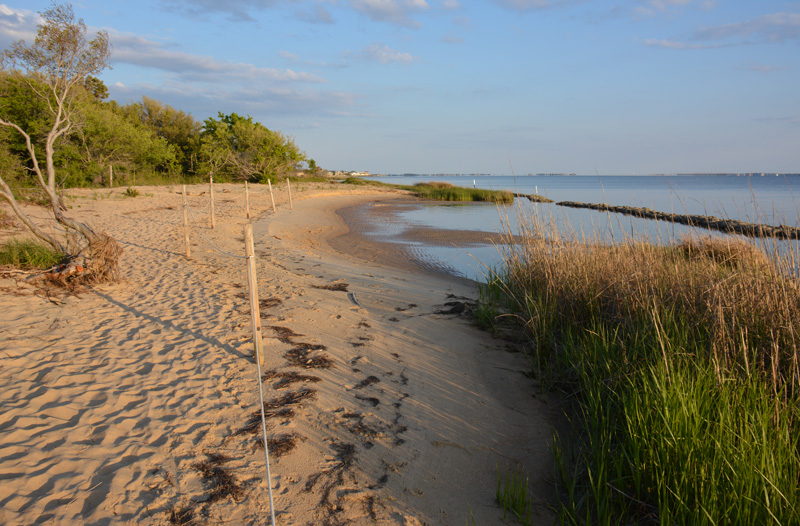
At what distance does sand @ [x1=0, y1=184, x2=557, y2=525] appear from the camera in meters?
3.17

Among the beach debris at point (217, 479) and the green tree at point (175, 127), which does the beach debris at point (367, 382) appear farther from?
the green tree at point (175, 127)

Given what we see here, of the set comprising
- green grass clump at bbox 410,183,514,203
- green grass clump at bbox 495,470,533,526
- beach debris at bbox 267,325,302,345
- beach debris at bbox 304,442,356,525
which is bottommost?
green grass clump at bbox 495,470,533,526

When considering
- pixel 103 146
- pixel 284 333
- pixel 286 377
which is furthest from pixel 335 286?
pixel 103 146

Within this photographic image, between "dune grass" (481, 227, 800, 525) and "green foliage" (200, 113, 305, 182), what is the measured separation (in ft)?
112

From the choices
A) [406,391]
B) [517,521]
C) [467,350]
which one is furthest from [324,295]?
[517,521]

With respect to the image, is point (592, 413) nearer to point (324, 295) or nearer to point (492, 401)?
point (492, 401)

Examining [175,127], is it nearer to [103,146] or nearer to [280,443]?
[103,146]

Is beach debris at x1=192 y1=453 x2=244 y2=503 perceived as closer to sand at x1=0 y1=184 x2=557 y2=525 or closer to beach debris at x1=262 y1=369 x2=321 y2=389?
sand at x1=0 y1=184 x2=557 y2=525

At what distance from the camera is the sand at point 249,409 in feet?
10.4

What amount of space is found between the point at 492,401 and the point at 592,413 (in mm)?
1065

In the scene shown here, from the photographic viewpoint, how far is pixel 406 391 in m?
4.93

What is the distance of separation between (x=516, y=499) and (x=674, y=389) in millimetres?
1423

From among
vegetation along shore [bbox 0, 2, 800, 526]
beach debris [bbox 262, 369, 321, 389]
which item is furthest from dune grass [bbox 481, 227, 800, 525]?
beach debris [bbox 262, 369, 321, 389]

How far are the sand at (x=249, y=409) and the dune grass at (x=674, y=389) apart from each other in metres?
0.47
